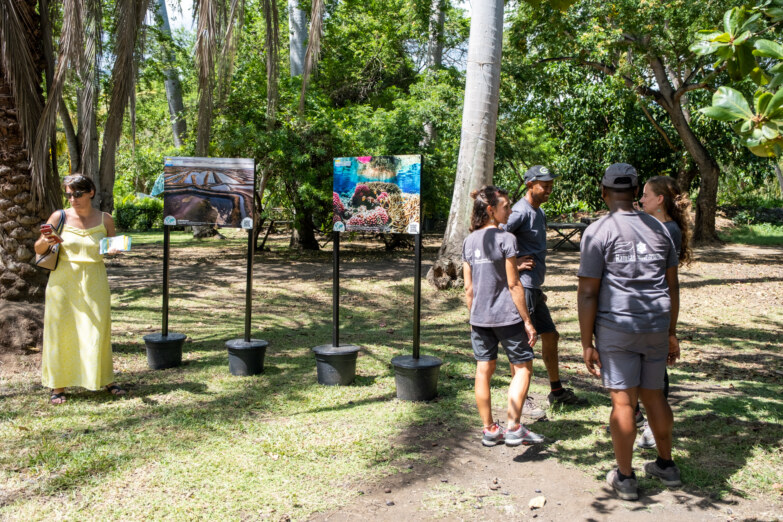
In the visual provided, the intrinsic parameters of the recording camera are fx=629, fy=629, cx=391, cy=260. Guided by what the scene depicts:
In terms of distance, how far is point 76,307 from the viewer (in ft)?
17.0

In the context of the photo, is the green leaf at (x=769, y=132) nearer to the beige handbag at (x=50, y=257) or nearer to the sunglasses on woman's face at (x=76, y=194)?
the sunglasses on woman's face at (x=76, y=194)

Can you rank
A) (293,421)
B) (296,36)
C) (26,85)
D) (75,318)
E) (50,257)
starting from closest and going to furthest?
(293,421) → (50,257) → (75,318) → (26,85) → (296,36)

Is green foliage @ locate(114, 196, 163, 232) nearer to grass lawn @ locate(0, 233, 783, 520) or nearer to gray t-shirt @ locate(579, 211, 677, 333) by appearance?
grass lawn @ locate(0, 233, 783, 520)

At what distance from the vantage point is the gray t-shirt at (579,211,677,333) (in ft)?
11.3

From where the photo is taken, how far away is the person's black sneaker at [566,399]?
5.31 meters

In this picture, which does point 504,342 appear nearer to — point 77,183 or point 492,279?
point 492,279

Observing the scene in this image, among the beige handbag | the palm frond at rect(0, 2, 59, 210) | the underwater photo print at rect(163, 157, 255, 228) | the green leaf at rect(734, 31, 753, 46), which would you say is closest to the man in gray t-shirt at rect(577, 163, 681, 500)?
the green leaf at rect(734, 31, 753, 46)

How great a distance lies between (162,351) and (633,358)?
15.4 feet

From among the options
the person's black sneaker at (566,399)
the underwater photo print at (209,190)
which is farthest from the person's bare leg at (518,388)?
the underwater photo print at (209,190)

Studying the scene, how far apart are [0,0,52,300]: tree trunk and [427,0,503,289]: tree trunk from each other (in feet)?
21.2

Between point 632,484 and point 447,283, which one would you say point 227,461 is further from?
point 447,283

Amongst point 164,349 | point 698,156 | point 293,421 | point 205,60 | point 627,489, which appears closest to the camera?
point 627,489

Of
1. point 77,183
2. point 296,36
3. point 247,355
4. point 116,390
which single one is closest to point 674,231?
point 247,355

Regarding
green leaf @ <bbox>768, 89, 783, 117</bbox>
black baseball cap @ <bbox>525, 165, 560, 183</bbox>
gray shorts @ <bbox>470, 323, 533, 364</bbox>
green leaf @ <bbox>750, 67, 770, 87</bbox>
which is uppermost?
green leaf @ <bbox>750, 67, 770, 87</bbox>
